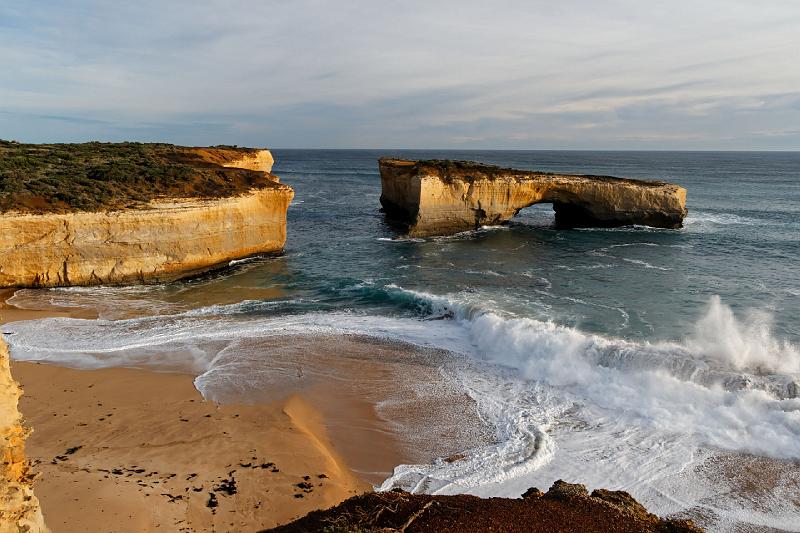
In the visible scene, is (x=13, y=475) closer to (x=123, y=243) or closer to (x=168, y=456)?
(x=168, y=456)

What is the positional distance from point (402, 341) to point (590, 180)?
23644 millimetres

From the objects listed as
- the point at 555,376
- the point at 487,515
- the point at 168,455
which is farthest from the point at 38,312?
the point at 487,515

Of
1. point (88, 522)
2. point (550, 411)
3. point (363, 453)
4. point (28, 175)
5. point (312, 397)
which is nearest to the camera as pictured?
point (88, 522)

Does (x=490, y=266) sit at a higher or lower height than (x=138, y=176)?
lower

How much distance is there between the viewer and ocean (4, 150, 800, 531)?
1068 centimetres

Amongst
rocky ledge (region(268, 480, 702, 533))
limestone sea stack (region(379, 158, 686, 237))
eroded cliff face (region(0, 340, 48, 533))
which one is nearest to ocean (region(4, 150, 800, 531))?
rocky ledge (region(268, 480, 702, 533))

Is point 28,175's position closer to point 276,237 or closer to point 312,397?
point 276,237

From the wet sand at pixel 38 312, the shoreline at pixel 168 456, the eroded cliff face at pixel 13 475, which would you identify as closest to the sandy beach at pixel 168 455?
the shoreline at pixel 168 456

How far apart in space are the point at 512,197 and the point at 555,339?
21.7 m

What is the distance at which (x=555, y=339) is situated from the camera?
16266 mm

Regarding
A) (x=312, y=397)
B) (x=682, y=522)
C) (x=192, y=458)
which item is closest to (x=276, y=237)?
(x=312, y=397)

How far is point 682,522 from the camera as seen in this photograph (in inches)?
289

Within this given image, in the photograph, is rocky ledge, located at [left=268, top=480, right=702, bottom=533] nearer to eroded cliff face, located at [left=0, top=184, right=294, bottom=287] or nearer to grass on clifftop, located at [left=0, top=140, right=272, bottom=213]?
eroded cliff face, located at [left=0, top=184, right=294, bottom=287]

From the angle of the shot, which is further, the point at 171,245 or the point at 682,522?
the point at 171,245
